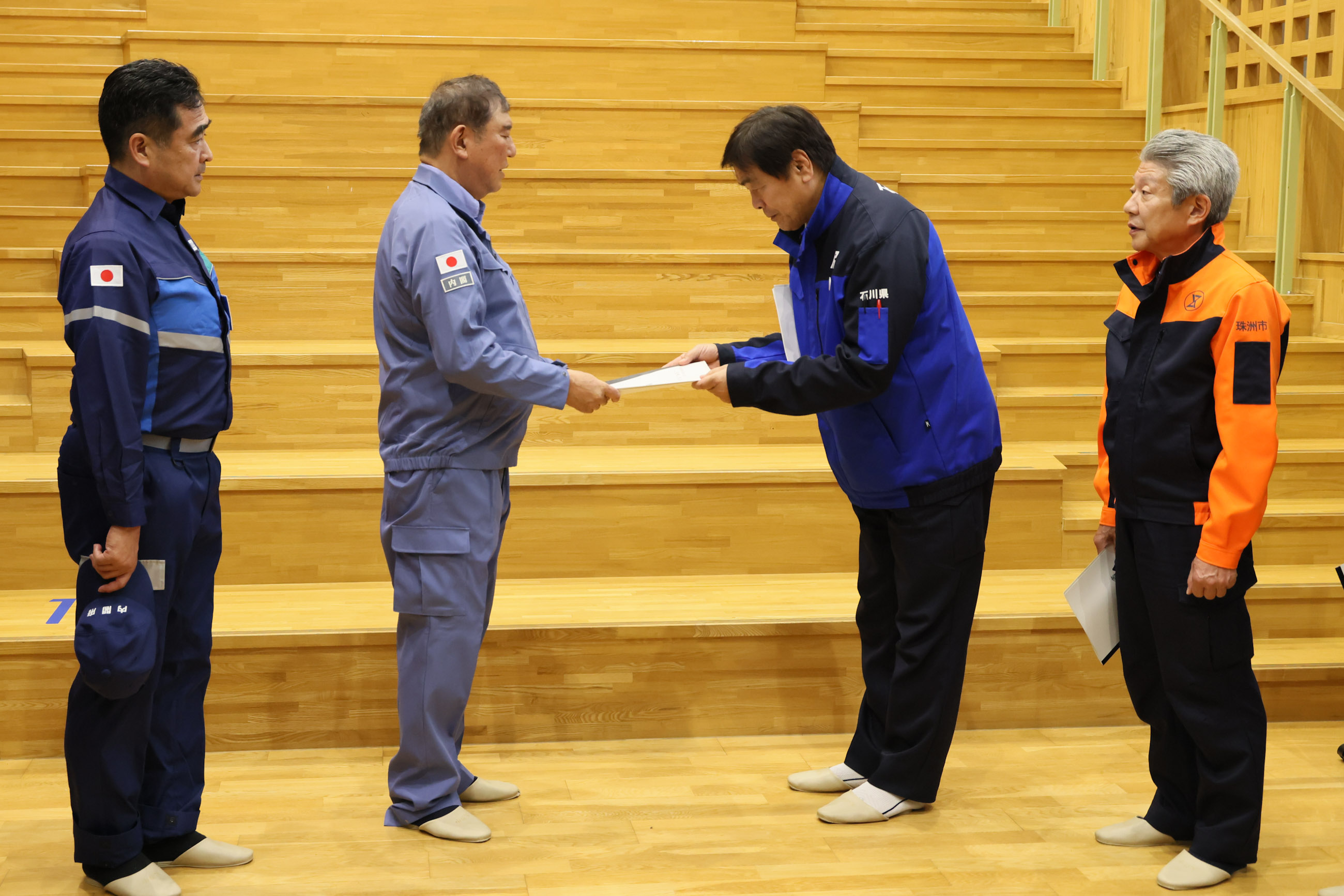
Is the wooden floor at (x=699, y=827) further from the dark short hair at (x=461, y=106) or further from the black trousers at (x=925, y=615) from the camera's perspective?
the dark short hair at (x=461, y=106)

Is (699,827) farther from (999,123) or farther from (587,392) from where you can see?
(999,123)

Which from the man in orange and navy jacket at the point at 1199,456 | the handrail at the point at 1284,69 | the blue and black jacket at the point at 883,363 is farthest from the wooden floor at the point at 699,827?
the handrail at the point at 1284,69

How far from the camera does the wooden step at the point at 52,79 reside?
3973mm

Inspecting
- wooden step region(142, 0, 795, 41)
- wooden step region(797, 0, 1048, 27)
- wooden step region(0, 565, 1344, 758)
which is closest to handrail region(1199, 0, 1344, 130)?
wooden step region(797, 0, 1048, 27)

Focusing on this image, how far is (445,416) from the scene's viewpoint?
2.08m

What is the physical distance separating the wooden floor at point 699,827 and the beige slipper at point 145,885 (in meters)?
0.05

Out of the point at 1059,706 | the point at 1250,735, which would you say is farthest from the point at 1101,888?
the point at 1059,706

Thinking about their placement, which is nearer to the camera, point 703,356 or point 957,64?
Answer: point 703,356

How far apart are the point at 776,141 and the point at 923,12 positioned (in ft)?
10.6

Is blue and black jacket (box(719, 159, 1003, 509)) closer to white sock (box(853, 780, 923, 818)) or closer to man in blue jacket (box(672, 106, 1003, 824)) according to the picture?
man in blue jacket (box(672, 106, 1003, 824))

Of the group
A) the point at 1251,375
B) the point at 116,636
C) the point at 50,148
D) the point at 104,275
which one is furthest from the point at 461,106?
the point at 50,148

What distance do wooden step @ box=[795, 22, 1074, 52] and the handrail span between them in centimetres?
86

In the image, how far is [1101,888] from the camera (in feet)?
6.55

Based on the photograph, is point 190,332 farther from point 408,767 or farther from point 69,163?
point 69,163
